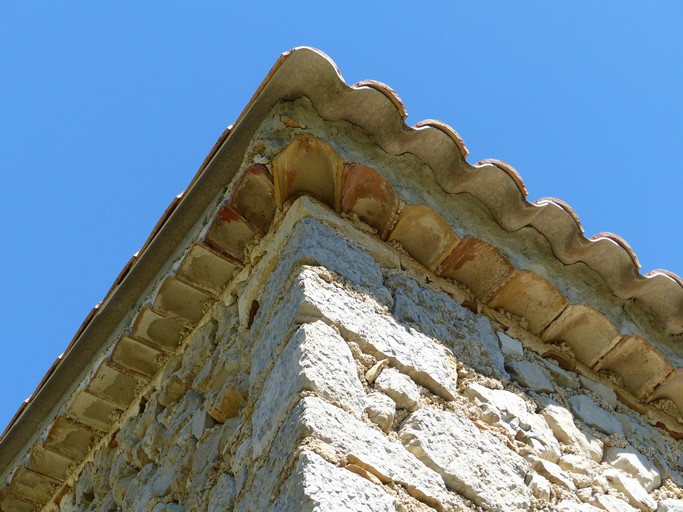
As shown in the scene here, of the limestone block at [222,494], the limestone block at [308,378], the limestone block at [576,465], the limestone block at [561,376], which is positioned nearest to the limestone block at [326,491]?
the limestone block at [308,378]

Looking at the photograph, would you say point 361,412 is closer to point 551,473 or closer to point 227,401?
point 227,401

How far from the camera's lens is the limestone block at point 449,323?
10.0 feet

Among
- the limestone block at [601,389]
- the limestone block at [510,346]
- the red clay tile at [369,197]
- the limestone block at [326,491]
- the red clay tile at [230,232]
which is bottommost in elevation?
the limestone block at [326,491]

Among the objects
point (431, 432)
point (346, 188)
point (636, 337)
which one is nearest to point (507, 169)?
point (346, 188)

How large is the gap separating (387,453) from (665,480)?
1241mm

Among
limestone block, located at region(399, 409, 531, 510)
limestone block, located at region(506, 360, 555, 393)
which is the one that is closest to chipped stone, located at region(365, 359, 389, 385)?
limestone block, located at region(399, 409, 531, 510)

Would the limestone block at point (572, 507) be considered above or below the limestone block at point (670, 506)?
below

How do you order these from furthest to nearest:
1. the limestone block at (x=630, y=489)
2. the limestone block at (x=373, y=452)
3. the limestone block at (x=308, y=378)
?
the limestone block at (x=630, y=489)
the limestone block at (x=308, y=378)
the limestone block at (x=373, y=452)

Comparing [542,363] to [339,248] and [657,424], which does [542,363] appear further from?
[339,248]

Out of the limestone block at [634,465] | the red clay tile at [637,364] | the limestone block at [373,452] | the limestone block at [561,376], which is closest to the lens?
the limestone block at [373,452]

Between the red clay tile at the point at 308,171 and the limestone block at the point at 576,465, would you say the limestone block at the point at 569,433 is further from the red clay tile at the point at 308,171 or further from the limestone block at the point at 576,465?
the red clay tile at the point at 308,171

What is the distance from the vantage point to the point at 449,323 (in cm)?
319

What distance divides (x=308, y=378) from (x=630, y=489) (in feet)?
3.98

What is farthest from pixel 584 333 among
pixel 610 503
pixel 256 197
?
pixel 256 197
